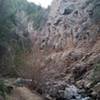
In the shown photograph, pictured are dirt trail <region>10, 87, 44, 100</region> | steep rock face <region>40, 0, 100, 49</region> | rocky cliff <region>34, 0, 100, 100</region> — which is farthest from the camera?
steep rock face <region>40, 0, 100, 49</region>

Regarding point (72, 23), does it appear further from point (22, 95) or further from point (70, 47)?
point (22, 95)

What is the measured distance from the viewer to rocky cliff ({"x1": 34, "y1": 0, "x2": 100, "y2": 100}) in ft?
27.8

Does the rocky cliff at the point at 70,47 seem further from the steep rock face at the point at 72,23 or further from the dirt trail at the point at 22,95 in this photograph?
the dirt trail at the point at 22,95

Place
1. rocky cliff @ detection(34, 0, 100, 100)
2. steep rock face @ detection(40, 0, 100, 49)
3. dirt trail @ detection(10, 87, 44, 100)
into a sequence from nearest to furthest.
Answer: dirt trail @ detection(10, 87, 44, 100) → rocky cliff @ detection(34, 0, 100, 100) → steep rock face @ detection(40, 0, 100, 49)

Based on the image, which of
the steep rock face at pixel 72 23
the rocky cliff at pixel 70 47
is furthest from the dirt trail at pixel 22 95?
the steep rock face at pixel 72 23

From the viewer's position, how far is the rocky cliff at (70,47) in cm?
848

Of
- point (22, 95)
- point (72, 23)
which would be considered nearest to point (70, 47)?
point (72, 23)

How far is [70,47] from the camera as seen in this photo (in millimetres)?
13375

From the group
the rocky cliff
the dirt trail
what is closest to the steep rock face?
the rocky cliff

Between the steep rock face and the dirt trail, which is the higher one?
the steep rock face

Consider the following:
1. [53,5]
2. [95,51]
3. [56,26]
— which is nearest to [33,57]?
[95,51]

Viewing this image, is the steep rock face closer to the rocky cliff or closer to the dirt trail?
the rocky cliff

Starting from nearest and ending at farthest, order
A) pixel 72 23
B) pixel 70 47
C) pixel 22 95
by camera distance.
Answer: pixel 22 95 < pixel 70 47 < pixel 72 23

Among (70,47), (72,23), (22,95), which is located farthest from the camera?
(72,23)
